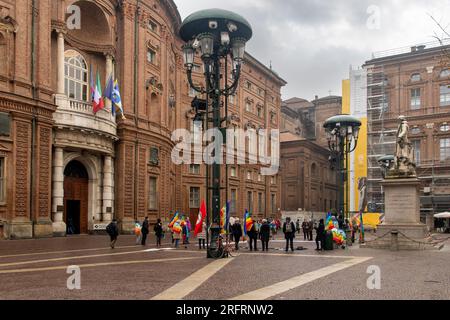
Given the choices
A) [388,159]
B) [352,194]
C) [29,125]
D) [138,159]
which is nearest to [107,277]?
[29,125]

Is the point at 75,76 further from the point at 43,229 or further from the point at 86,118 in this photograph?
the point at 43,229

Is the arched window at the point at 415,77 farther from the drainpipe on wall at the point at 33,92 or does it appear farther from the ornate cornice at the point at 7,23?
the ornate cornice at the point at 7,23

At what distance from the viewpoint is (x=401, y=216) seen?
75.9ft

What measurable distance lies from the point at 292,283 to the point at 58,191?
22230 millimetres

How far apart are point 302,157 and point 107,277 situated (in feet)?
209

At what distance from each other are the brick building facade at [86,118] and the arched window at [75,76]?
0.07 m

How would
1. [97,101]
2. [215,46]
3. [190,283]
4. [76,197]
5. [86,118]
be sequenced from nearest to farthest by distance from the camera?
[190,283] → [215,46] → [97,101] → [86,118] → [76,197]

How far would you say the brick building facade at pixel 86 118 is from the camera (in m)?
26.9

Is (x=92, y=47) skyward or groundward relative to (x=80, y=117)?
skyward

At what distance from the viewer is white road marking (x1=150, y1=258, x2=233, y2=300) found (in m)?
9.55

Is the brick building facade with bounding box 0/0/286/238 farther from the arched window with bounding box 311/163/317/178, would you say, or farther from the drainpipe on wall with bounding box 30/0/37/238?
the arched window with bounding box 311/163/317/178

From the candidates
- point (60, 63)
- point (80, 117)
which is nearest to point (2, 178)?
point (80, 117)

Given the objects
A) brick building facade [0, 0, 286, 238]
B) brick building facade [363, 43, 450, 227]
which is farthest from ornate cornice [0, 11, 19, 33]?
brick building facade [363, 43, 450, 227]
